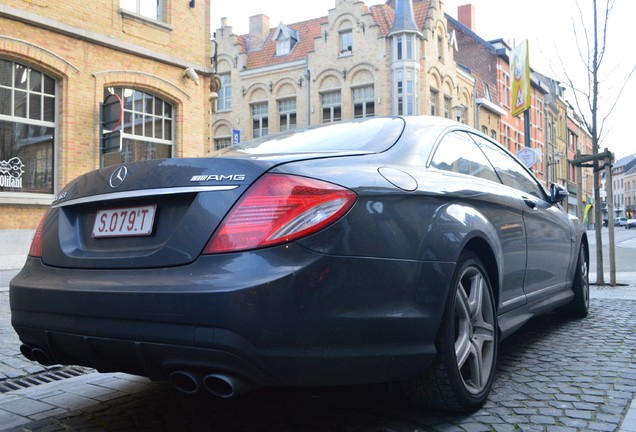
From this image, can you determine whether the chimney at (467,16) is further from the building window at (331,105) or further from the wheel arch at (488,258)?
the wheel arch at (488,258)

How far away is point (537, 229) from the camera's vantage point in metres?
3.95

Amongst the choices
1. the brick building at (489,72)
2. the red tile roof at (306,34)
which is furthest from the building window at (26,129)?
the brick building at (489,72)

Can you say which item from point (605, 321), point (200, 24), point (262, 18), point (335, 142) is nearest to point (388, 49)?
point (262, 18)

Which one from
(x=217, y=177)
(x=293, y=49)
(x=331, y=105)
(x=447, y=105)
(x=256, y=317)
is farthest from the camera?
(x=293, y=49)

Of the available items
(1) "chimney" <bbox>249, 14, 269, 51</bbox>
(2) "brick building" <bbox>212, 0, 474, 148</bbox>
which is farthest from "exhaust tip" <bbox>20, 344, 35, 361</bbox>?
(1) "chimney" <bbox>249, 14, 269, 51</bbox>

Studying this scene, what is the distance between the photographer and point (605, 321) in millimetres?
5270

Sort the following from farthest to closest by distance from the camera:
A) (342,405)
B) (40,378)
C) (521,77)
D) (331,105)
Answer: (331,105)
(521,77)
(40,378)
(342,405)

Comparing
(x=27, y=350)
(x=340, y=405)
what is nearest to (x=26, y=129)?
(x=27, y=350)

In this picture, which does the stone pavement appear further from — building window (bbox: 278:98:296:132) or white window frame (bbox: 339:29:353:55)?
building window (bbox: 278:98:296:132)

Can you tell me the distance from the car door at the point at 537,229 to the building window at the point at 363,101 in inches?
1192

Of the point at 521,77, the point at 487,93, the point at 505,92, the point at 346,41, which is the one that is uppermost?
the point at 346,41

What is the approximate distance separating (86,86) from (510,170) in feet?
37.0

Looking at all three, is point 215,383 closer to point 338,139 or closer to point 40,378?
point 338,139

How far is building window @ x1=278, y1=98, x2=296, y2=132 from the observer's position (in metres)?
37.2
